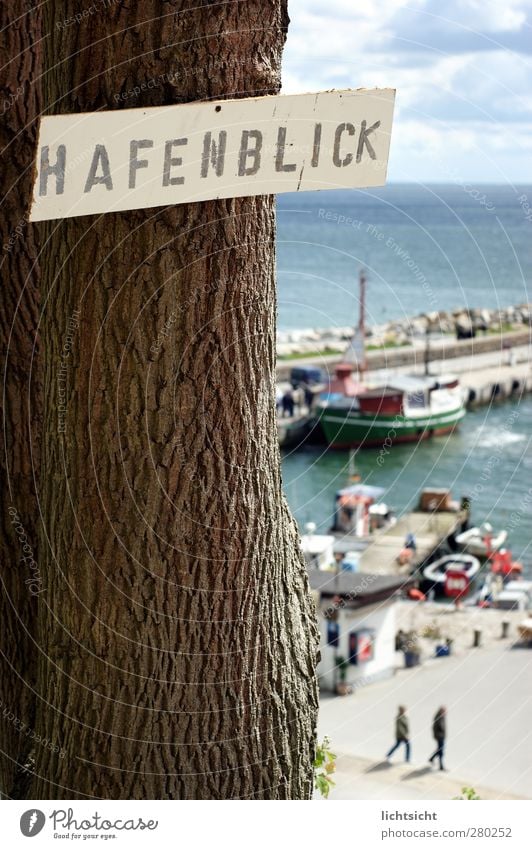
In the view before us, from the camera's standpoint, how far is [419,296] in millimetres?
69375

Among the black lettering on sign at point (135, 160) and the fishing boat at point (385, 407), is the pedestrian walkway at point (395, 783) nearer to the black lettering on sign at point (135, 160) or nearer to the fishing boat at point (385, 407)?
the black lettering on sign at point (135, 160)

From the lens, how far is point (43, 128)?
228 centimetres

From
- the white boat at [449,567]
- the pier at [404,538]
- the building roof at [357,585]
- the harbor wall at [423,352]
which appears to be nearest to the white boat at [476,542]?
the pier at [404,538]

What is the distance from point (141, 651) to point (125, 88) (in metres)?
1.23

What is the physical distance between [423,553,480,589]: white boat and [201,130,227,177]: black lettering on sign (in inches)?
832

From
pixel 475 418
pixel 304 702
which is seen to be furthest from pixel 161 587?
pixel 475 418

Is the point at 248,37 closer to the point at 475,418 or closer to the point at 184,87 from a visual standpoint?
the point at 184,87

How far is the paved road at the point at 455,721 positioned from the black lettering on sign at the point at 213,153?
33.0ft

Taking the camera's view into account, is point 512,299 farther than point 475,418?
Yes

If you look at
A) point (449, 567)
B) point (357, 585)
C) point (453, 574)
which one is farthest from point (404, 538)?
point (357, 585)

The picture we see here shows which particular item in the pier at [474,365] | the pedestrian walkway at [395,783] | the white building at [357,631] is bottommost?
the pedestrian walkway at [395,783]

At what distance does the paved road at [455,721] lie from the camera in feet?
42.6

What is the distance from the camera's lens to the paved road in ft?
42.6

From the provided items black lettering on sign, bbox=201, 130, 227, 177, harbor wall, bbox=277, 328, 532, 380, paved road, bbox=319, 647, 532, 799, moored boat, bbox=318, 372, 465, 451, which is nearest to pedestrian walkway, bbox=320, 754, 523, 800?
paved road, bbox=319, 647, 532, 799
